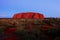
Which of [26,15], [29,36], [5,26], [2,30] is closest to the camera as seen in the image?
[29,36]

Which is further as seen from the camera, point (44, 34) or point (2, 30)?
point (2, 30)

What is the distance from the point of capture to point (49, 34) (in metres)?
9.93

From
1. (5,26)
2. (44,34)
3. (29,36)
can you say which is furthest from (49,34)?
(5,26)

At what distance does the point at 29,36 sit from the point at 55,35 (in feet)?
4.34

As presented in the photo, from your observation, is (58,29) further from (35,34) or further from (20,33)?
(20,33)

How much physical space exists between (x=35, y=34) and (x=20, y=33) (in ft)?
2.39

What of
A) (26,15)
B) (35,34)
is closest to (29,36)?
(35,34)

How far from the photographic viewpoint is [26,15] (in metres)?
16.1

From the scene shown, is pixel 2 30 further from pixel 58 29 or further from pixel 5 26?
pixel 58 29

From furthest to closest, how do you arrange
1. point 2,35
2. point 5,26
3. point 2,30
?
1. point 5,26
2. point 2,30
3. point 2,35

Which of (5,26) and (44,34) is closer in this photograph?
(44,34)

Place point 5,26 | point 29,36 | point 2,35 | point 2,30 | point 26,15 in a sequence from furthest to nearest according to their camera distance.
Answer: point 26,15 < point 5,26 < point 2,30 < point 2,35 < point 29,36

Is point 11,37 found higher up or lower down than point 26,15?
lower down

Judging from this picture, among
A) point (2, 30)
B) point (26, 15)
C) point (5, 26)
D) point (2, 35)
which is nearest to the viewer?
point (2, 35)
